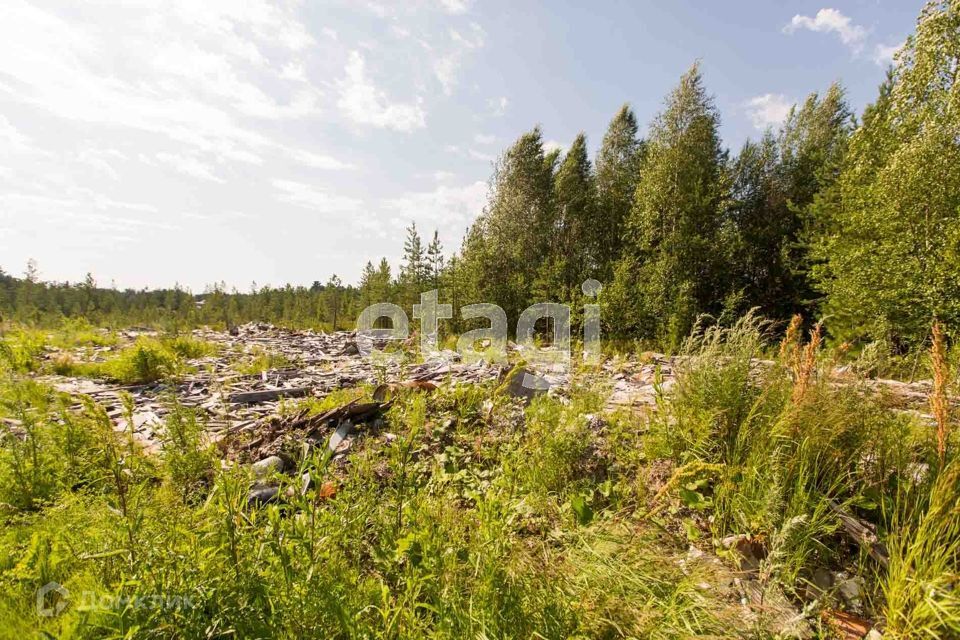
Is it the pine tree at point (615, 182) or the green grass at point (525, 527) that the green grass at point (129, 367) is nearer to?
the green grass at point (525, 527)

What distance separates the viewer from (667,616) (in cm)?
150

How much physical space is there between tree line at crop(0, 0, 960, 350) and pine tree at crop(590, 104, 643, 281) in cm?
8

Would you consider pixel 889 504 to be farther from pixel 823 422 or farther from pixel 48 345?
pixel 48 345

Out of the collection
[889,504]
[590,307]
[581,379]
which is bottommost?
[889,504]

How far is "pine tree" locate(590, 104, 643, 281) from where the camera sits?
1923 centimetres

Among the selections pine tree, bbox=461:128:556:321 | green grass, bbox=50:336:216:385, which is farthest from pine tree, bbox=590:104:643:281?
green grass, bbox=50:336:216:385

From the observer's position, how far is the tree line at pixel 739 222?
885 cm

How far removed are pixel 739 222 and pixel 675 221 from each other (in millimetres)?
8101

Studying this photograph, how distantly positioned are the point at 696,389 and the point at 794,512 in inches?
39.8

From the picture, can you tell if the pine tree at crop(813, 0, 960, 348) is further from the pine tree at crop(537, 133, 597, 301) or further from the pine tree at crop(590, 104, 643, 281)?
the pine tree at crop(537, 133, 597, 301)

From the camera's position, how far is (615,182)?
1973 centimetres

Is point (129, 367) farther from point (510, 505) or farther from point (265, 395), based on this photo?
point (510, 505)

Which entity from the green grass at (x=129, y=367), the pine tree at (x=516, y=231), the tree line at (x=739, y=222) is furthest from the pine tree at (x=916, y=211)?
the green grass at (x=129, y=367)

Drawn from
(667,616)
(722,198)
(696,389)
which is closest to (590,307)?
(722,198)
